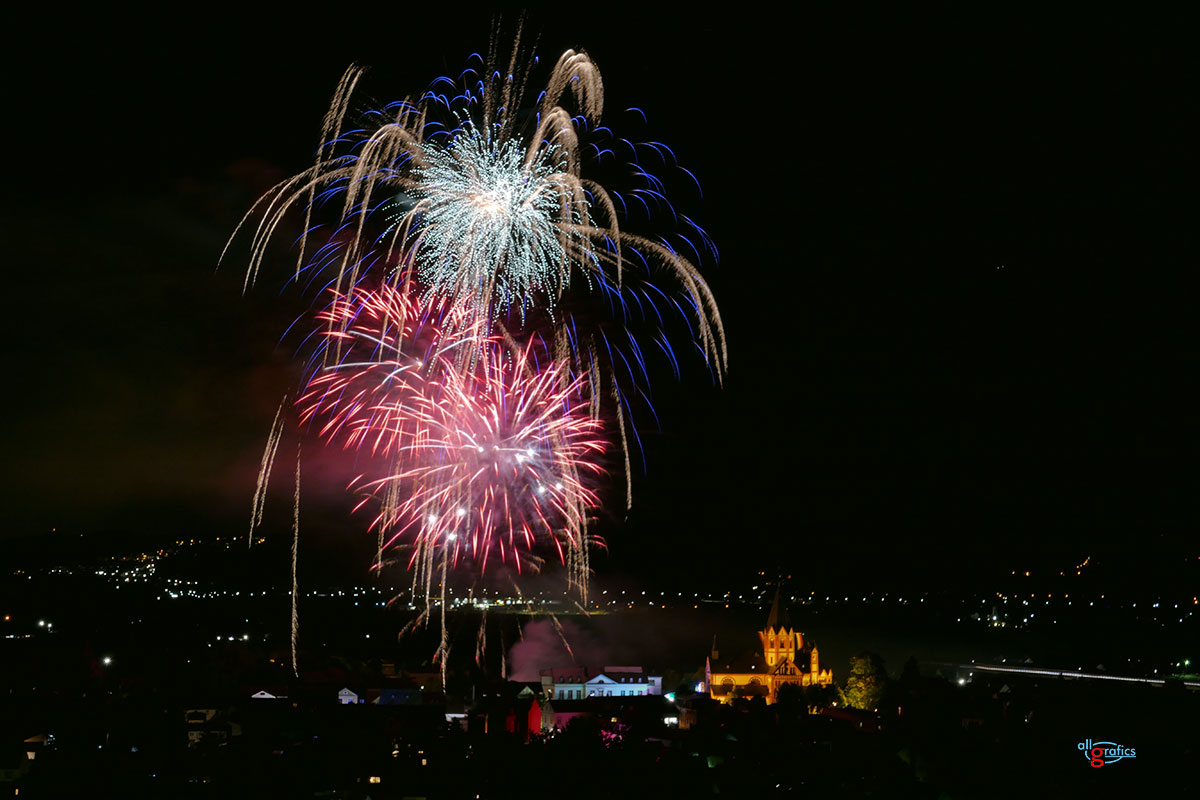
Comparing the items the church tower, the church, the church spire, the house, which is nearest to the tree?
the church

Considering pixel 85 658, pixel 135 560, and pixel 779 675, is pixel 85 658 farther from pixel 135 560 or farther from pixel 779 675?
pixel 135 560

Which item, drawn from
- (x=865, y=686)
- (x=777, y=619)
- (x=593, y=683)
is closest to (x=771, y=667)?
(x=777, y=619)

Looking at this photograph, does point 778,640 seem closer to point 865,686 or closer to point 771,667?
point 771,667

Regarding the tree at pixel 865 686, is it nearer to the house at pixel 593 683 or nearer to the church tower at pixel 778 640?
the house at pixel 593 683

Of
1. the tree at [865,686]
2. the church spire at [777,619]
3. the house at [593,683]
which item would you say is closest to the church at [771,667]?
the church spire at [777,619]

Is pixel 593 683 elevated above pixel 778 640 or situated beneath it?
situated beneath

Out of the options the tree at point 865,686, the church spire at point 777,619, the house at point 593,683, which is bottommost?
the house at point 593,683

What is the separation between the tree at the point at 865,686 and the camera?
2138 cm

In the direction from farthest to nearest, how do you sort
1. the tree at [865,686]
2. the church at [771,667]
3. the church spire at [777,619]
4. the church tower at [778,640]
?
the church spire at [777,619] → the church tower at [778,640] → the church at [771,667] → the tree at [865,686]

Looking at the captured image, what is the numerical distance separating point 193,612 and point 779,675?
34.1 meters

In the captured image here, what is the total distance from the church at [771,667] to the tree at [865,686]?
239 inches

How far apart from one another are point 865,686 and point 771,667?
29.5 ft

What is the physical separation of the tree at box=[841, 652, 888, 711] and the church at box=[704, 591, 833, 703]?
608 cm

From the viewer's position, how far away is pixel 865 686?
21.7m
